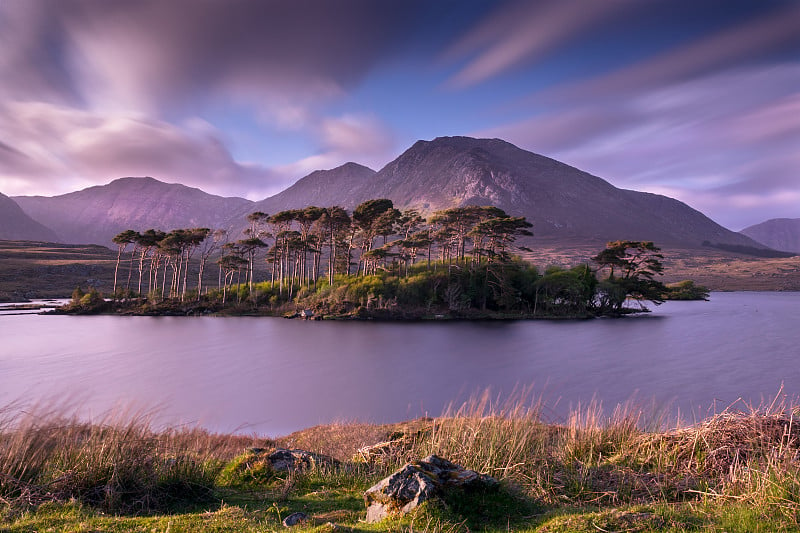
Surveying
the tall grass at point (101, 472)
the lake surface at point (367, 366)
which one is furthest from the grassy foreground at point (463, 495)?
A: the lake surface at point (367, 366)

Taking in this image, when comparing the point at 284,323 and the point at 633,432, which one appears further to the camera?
the point at 284,323

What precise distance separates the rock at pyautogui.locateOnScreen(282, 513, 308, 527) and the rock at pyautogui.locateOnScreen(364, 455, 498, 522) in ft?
2.51

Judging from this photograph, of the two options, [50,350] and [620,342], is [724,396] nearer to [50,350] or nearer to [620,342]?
[620,342]

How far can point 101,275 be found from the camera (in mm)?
111188

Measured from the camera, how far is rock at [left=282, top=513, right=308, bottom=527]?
486cm

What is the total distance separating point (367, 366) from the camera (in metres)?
28.7

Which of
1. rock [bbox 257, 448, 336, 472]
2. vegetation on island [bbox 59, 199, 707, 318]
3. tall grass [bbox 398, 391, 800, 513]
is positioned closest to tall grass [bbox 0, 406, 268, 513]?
rock [bbox 257, 448, 336, 472]

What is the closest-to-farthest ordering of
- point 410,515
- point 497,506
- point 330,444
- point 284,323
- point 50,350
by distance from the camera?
point 410,515 → point 497,506 → point 330,444 → point 50,350 → point 284,323

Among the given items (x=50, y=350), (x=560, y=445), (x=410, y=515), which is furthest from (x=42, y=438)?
(x=50, y=350)

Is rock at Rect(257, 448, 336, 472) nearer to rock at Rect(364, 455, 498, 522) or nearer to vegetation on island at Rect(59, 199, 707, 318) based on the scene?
rock at Rect(364, 455, 498, 522)

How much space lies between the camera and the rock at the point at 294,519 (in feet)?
16.0

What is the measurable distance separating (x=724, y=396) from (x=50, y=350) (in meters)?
45.4

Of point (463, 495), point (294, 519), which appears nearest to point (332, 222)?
point (294, 519)

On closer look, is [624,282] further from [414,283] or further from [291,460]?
[291,460]
